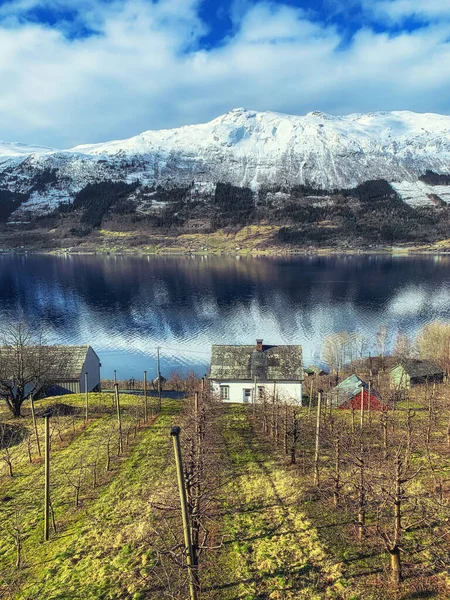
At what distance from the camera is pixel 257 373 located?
46.8 m

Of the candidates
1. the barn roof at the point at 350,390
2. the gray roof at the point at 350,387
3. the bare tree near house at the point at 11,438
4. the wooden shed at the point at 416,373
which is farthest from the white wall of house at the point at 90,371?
the wooden shed at the point at 416,373

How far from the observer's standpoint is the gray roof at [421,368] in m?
57.9

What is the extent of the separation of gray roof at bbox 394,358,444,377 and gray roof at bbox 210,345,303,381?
2129cm

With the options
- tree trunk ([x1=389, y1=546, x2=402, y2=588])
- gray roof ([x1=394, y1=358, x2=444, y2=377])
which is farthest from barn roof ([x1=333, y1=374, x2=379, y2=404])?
tree trunk ([x1=389, y1=546, x2=402, y2=588])

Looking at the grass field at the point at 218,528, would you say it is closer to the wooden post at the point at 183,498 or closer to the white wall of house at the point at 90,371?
the wooden post at the point at 183,498

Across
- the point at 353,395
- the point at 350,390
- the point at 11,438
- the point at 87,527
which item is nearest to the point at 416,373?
the point at 350,390

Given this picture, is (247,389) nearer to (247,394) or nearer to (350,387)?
(247,394)

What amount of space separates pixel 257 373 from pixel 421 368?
29.2 metres

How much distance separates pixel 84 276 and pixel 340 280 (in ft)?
408

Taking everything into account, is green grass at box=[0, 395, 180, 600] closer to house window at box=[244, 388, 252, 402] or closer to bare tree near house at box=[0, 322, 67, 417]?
bare tree near house at box=[0, 322, 67, 417]

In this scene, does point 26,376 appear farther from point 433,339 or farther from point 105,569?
point 433,339

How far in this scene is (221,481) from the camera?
21.4 m

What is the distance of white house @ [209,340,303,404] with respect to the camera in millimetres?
45906

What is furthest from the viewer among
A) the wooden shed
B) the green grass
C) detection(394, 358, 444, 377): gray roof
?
detection(394, 358, 444, 377): gray roof
